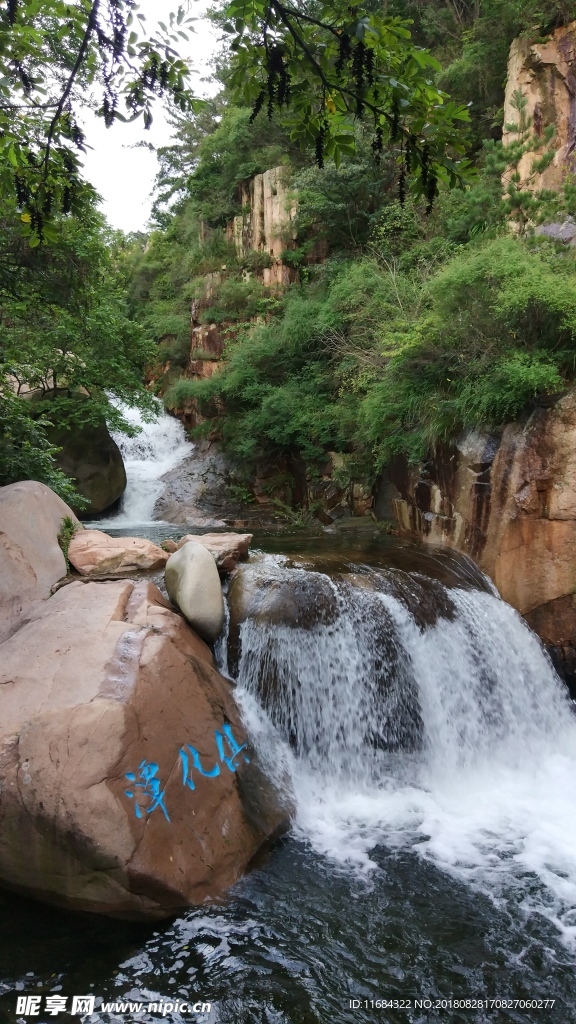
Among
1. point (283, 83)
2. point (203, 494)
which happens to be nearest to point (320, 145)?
point (283, 83)

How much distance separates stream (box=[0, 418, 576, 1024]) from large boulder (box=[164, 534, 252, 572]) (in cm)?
24

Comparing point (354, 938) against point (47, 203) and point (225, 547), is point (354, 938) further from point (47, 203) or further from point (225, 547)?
point (47, 203)

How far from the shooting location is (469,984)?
3164 millimetres

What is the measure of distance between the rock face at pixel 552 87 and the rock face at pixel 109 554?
9.63m

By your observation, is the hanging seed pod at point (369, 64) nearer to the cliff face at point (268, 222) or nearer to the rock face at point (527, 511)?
the rock face at point (527, 511)

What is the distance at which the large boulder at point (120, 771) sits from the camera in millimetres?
3488

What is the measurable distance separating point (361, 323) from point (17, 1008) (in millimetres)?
10693

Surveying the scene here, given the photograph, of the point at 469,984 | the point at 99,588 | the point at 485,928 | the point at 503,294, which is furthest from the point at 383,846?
the point at 503,294

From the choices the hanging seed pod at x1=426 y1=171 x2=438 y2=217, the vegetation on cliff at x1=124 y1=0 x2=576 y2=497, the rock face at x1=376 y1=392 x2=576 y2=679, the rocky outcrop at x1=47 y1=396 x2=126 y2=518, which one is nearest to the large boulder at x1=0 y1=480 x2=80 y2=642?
the hanging seed pod at x1=426 y1=171 x2=438 y2=217

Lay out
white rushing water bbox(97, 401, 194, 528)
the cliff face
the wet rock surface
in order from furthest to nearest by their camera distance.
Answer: the cliff face → white rushing water bbox(97, 401, 194, 528) → the wet rock surface

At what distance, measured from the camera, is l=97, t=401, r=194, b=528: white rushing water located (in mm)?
13312

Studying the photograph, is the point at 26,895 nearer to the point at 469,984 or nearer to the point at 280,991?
the point at 280,991

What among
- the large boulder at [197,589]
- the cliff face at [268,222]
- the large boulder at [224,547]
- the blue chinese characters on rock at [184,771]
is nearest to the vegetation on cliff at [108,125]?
the cliff face at [268,222]

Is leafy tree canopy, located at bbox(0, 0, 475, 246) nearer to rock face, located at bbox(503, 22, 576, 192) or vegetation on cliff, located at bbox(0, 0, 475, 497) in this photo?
vegetation on cliff, located at bbox(0, 0, 475, 497)
